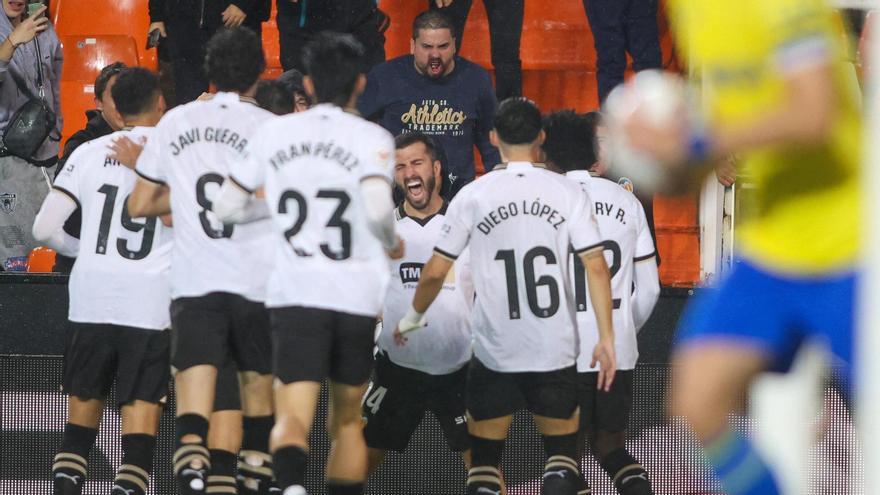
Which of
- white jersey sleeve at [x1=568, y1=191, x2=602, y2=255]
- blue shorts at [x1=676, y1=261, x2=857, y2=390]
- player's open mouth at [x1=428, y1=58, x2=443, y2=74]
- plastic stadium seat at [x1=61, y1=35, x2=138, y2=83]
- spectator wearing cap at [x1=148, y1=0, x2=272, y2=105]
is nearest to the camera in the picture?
blue shorts at [x1=676, y1=261, x2=857, y2=390]

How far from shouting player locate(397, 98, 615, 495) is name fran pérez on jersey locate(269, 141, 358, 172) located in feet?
2.74

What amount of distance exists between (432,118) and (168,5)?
2.07 meters

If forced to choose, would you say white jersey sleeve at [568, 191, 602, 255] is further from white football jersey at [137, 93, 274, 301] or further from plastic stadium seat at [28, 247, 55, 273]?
plastic stadium seat at [28, 247, 55, 273]

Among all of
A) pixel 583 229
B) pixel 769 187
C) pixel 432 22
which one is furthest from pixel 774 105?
pixel 432 22

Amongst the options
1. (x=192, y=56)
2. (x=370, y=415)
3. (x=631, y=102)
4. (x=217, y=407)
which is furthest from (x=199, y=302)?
(x=192, y=56)

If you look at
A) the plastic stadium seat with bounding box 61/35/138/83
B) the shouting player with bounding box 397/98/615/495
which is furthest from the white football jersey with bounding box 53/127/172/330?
the plastic stadium seat with bounding box 61/35/138/83

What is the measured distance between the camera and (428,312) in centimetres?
650

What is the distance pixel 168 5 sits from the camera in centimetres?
941

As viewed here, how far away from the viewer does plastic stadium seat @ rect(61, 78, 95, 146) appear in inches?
424

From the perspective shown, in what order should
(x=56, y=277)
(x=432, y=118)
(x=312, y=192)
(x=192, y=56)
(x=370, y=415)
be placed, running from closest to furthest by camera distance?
(x=312, y=192) → (x=370, y=415) → (x=56, y=277) → (x=432, y=118) → (x=192, y=56)

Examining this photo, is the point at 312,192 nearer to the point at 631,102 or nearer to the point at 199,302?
the point at 199,302

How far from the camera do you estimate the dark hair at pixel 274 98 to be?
6672 mm

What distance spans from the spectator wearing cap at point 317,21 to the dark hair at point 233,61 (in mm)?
3127

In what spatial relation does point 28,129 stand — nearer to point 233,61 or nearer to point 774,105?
point 233,61
